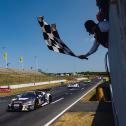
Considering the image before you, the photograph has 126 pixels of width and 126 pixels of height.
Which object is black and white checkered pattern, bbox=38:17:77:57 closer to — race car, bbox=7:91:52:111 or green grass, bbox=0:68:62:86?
race car, bbox=7:91:52:111

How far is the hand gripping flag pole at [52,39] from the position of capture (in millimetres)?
3750

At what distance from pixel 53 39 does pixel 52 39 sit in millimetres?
21

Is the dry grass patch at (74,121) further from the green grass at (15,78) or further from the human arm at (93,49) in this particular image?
the green grass at (15,78)

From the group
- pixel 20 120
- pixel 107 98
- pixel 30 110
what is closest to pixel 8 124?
pixel 20 120

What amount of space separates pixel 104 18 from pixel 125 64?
1277mm

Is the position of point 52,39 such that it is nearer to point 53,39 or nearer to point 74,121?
point 53,39

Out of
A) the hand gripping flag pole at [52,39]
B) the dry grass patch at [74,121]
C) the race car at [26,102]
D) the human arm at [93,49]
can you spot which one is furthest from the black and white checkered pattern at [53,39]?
the race car at [26,102]

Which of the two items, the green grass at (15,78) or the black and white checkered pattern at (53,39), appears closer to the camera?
the black and white checkered pattern at (53,39)

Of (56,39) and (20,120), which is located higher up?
(56,39)

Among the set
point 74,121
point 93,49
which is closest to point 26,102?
point 74,121

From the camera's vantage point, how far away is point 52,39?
12.7 ft

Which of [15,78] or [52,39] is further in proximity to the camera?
[15,78]

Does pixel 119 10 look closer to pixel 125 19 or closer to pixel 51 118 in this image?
pixel 125 19

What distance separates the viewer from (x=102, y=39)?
3965 mm
